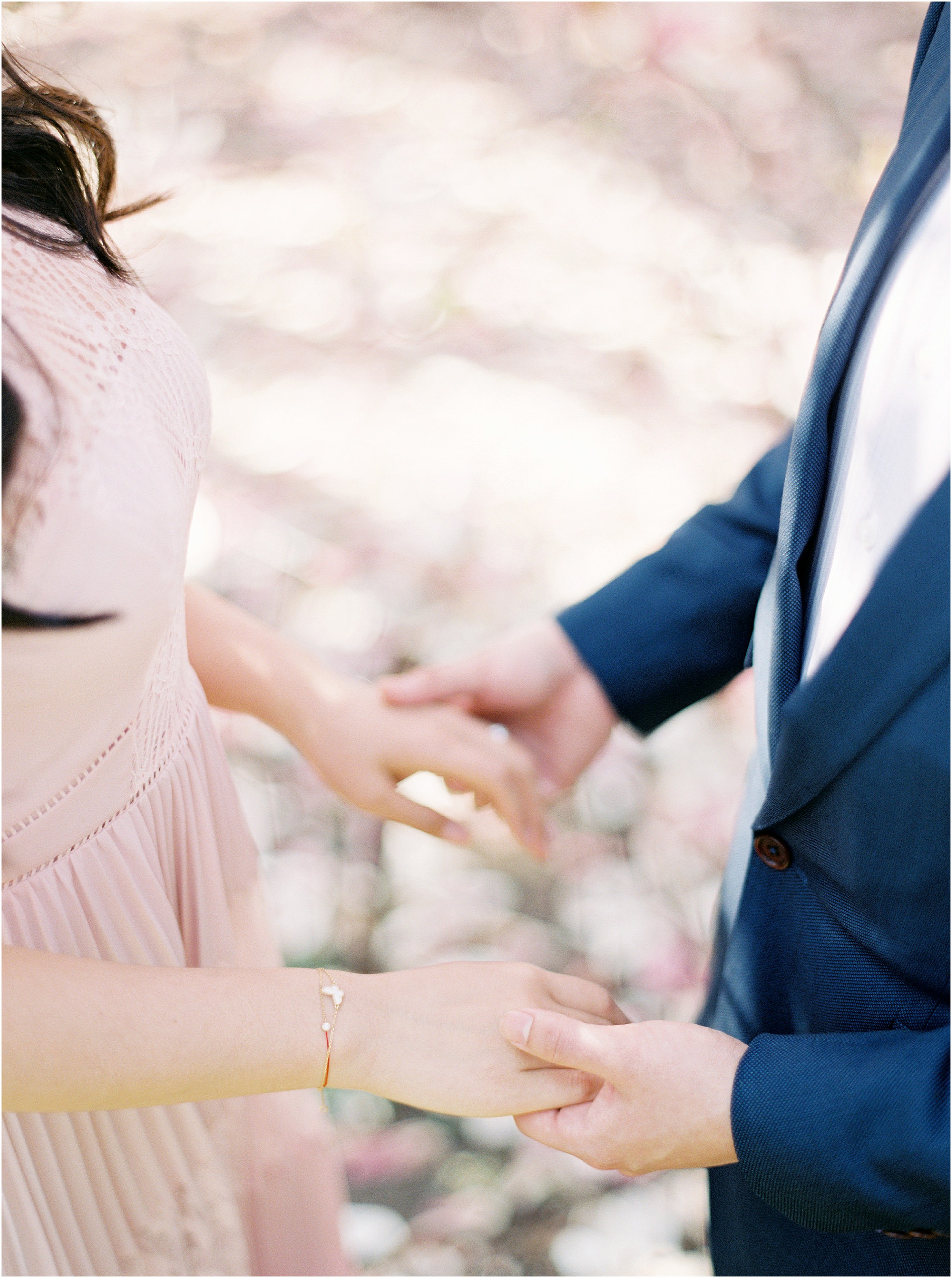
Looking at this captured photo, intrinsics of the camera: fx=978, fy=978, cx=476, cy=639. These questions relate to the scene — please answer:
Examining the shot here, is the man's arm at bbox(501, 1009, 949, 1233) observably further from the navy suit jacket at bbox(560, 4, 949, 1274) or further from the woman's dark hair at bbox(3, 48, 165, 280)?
the woman's dark hair at bbox(3, 48, 165, 280)

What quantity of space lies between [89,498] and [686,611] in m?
0.87

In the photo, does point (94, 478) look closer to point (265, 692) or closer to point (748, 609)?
point (265, 692)

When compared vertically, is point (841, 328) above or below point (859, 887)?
above

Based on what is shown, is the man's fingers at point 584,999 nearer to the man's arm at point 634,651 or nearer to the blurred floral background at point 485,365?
the man's arm at point 634,651

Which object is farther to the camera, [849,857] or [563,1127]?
[563,1127]

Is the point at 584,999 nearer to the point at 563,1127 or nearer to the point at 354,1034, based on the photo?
the point at 563,1127

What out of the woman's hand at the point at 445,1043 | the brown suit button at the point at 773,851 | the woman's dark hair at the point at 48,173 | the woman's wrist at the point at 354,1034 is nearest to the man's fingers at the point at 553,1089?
the woman's hand at the point at 445,1043

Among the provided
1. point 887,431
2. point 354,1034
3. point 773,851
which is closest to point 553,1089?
point 354,1034

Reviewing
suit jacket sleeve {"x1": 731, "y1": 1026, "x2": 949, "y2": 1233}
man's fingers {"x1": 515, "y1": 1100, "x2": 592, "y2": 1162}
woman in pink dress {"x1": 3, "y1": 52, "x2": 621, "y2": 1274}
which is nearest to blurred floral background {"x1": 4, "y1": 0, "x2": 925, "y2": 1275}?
woman in pink dress {"x1": 3, "y1": 52, "x2": 621, "y2": 1274}

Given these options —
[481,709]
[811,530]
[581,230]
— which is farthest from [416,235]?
[811,530]

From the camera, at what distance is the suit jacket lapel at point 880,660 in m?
0.85

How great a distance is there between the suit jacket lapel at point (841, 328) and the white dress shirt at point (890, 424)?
0.01 meters

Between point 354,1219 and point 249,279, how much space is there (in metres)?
2.93

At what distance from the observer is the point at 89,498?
867 millimetres
